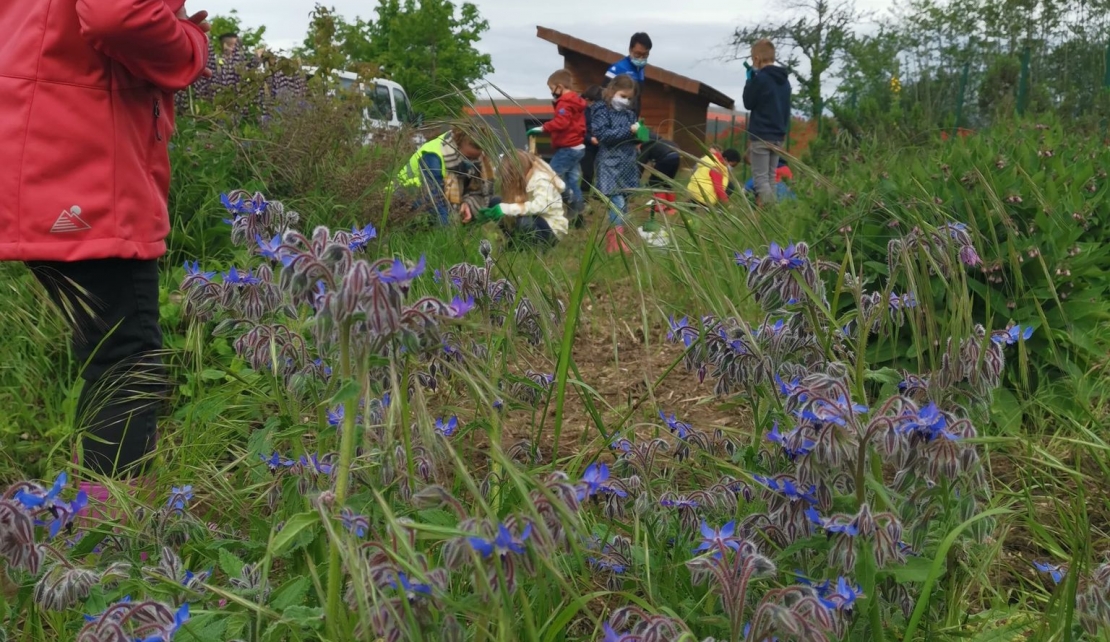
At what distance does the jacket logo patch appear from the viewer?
8.63 ft

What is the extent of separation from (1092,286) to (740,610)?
263 centimetres

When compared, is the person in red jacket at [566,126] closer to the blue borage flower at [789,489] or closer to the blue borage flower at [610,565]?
the blue borage flower at [610,565]

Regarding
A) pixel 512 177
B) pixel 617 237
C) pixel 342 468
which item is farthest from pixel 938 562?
pixel 512 177

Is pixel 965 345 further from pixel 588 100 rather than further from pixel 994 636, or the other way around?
pixel 588 100

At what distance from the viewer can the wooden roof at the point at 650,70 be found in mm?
16594

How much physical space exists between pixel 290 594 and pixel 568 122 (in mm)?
7531

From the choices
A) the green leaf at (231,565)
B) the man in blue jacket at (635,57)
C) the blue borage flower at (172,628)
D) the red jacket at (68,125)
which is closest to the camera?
the blue borage flower at (172,628)

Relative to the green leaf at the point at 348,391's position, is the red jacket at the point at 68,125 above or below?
above

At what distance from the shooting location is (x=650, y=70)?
17.7 metres

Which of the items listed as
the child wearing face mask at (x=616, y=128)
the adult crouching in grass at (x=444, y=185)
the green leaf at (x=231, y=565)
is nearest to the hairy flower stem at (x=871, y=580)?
the green leaf at (x=231, y=565)

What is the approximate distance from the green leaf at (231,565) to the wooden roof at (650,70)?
14554mm

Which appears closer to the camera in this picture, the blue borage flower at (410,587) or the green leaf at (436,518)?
the blue borage flower at (410,587)

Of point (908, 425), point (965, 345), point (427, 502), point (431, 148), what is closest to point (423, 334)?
point (427, 502)

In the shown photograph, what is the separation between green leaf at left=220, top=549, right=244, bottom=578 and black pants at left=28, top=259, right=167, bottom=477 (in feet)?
3.77
